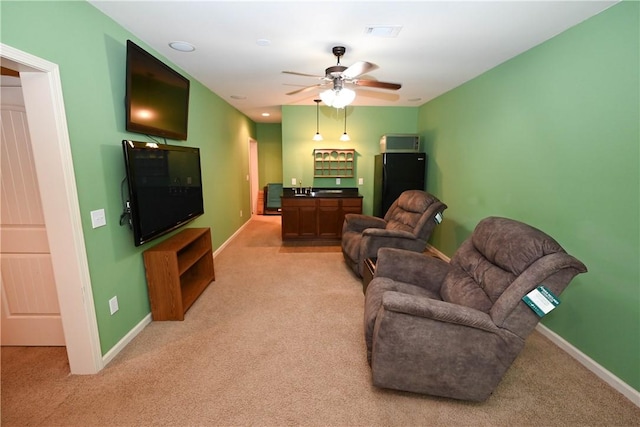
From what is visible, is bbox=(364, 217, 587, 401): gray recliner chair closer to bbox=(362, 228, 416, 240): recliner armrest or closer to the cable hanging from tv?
bbox=(362, 228, 416, 240): recliner armrest

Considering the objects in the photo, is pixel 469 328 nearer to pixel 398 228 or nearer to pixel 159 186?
pixel 398 228

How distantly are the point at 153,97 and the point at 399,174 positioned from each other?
3.50 m

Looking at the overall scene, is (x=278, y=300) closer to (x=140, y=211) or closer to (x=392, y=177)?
(x=140, y=211)

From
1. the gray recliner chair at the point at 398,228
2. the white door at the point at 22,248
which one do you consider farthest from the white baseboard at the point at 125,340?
the gray recliner chair at the point at 398,228

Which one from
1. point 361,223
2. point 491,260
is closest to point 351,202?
point 361,223

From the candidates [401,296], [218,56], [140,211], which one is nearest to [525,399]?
[401,296]

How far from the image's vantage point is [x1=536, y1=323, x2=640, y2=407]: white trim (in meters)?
1.68

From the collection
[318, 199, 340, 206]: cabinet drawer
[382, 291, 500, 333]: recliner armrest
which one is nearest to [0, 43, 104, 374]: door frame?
[382, 291, 500, 333]: recliner armrest

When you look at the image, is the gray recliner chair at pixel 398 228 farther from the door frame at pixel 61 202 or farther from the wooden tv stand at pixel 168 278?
the door frame at pixel 61 202

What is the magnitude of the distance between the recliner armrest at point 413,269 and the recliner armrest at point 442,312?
0.72 m

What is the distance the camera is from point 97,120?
6.21 ft

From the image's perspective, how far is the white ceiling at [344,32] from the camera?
1842mm

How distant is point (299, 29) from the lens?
2.16 meters

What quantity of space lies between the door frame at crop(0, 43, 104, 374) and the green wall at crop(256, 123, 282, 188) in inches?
229
